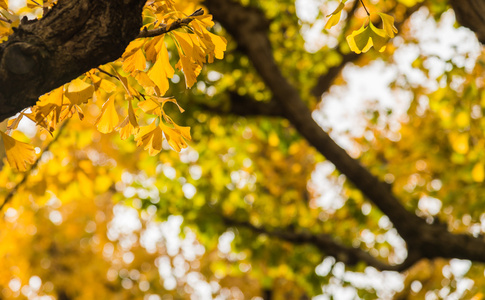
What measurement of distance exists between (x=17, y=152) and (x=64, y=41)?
0.38 metres

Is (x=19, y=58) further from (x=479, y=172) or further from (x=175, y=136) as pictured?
(x=479, y=172)

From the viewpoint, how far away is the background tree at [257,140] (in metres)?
1.32

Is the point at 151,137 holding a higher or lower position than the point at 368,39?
higher

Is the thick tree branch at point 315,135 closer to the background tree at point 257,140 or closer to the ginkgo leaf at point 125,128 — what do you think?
the background tree at point 257,140

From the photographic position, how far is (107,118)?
1452 mm

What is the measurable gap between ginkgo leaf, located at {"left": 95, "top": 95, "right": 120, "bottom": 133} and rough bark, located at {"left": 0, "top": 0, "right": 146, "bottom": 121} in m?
0.15

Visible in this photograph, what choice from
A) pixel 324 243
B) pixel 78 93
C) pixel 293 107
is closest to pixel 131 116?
pixel 78 93

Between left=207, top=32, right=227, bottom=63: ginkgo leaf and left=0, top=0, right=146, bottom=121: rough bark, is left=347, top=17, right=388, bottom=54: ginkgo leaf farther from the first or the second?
left=0, top=0, right=146, bottom=121: rough bark

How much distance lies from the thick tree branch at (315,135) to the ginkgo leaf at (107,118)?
2.97m

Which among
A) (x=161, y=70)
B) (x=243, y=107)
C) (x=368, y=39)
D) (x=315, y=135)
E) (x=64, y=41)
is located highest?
(x=64, y=41)

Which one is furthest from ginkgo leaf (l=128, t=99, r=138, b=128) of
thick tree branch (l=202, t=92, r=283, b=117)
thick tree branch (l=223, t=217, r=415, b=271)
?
thick tree branch (l=223, t=217, r=415, b=271)

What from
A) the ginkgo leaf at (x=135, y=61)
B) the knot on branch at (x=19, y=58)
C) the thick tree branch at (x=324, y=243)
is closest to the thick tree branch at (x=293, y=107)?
the thick tree branch at (x=324, y=243)

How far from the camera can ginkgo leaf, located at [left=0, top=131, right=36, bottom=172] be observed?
1409 millimetres

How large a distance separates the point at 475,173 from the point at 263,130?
2.24m
